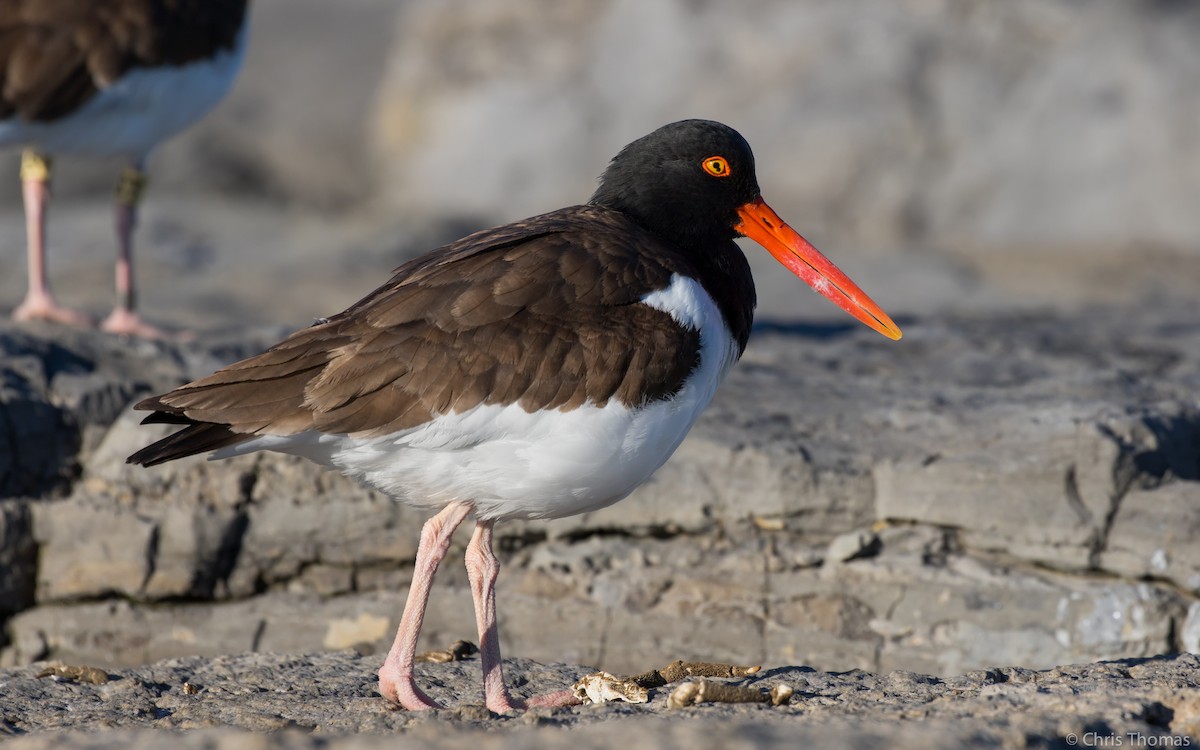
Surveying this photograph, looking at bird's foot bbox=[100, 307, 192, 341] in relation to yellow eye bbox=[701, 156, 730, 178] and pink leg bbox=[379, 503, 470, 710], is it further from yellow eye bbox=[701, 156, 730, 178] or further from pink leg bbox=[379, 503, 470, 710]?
yellow eye bbox=[701, 156, 730, 178]

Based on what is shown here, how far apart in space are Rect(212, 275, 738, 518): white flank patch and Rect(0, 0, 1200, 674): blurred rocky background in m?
1.49

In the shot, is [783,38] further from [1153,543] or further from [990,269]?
[1153,543]

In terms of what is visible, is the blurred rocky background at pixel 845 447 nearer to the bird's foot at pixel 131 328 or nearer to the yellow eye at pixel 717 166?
the bird's foot at pixel 131 328

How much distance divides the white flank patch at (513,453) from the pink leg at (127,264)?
314 centimetres

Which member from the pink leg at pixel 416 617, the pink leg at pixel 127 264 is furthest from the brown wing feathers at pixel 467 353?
the pink leg at pixel 127 264

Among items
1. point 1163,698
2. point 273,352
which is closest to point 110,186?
point 273,352

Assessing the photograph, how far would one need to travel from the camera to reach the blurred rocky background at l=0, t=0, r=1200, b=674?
5574 mm

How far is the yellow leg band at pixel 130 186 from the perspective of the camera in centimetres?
775

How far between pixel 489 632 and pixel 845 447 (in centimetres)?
208

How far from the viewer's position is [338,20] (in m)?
21.4

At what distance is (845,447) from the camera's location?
19.2ft

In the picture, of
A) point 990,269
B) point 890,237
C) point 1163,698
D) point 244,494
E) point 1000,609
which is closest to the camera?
point 1163,698

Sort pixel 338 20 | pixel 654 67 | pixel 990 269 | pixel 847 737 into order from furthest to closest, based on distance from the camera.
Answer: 1. pixel 338 20
2. pixel 654 67
3. pixel 990 269
4. pixel 847 737

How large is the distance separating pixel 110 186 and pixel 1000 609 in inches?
493
